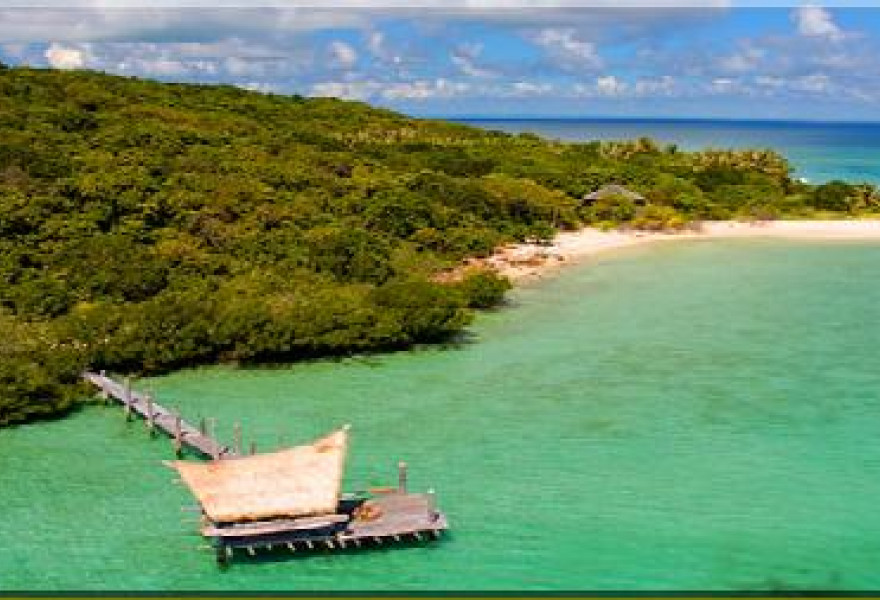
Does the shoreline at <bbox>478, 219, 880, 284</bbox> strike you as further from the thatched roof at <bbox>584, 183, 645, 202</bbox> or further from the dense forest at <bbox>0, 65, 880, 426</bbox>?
the thatched roof at <bbox>584, 183, 645, 202</bbox>

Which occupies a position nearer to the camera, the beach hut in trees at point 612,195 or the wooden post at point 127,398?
the wooden post at point 127,398

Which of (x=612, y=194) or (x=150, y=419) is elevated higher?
(x=612, y=194)

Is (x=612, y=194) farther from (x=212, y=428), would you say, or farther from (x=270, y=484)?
(x=270, y=484)

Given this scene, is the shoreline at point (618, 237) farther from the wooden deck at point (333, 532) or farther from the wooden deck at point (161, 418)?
the wooden deck at point (333, 532)

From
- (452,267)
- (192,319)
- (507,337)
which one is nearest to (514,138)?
(452,267)

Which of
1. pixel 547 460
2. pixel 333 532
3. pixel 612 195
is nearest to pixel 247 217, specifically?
pixel 547 460

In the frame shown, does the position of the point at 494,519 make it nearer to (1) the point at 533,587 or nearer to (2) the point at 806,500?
(1) the point at 533,587

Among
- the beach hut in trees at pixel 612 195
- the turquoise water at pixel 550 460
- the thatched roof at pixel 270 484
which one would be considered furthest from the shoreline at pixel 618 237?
the thatched roof at pixel 270 484
